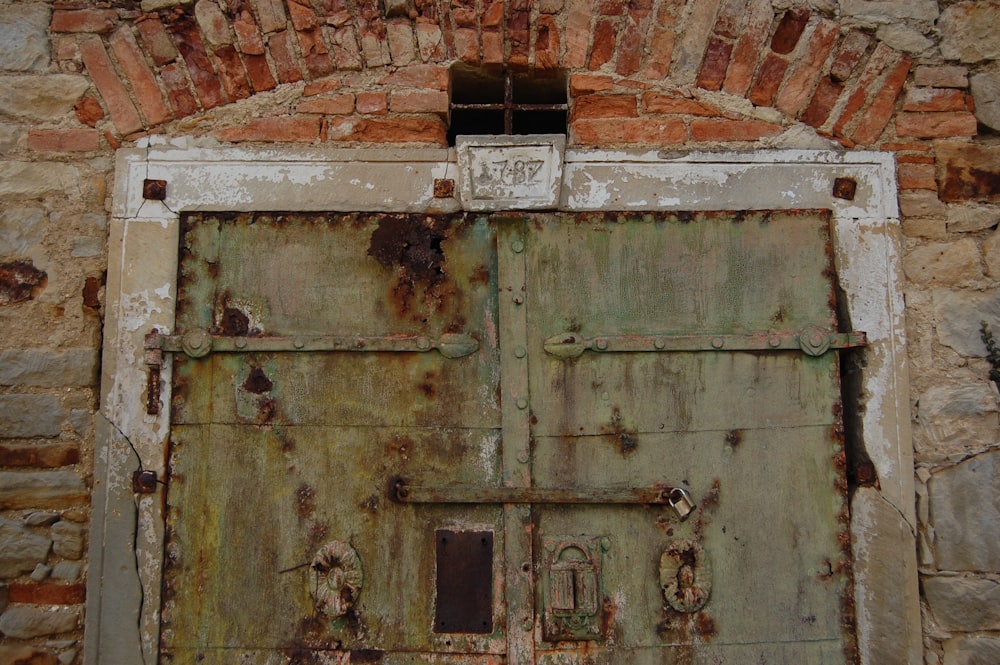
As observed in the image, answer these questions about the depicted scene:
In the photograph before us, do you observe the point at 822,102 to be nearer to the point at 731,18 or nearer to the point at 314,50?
the point at 731,18

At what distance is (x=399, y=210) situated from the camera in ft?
7.80

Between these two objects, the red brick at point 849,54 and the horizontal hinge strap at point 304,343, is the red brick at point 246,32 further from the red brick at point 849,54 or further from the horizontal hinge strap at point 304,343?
the red brick at point 849,54

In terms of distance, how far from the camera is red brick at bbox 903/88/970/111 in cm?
241

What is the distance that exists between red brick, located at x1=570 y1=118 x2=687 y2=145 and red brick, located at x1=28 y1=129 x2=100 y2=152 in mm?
1535

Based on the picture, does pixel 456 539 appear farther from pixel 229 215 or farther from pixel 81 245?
pixel 81 245

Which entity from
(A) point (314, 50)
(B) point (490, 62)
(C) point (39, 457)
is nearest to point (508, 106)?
(B) point (490, 62)

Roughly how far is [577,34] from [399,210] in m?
0.80

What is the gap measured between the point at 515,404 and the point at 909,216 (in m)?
1.35

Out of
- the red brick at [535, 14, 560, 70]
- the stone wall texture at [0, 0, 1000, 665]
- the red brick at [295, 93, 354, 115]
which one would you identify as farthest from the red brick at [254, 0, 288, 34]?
the red brick at [535, 14, 560, 70]

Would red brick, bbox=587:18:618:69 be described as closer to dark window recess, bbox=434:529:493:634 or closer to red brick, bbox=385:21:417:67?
red brick, bbox=385:21:417:67

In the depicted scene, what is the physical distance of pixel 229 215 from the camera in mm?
2383

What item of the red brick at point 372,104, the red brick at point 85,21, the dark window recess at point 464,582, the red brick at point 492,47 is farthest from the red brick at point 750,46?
the red brick at point 85,21

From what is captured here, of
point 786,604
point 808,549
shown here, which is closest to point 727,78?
point 808,549

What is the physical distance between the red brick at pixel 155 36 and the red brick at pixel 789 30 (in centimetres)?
191
